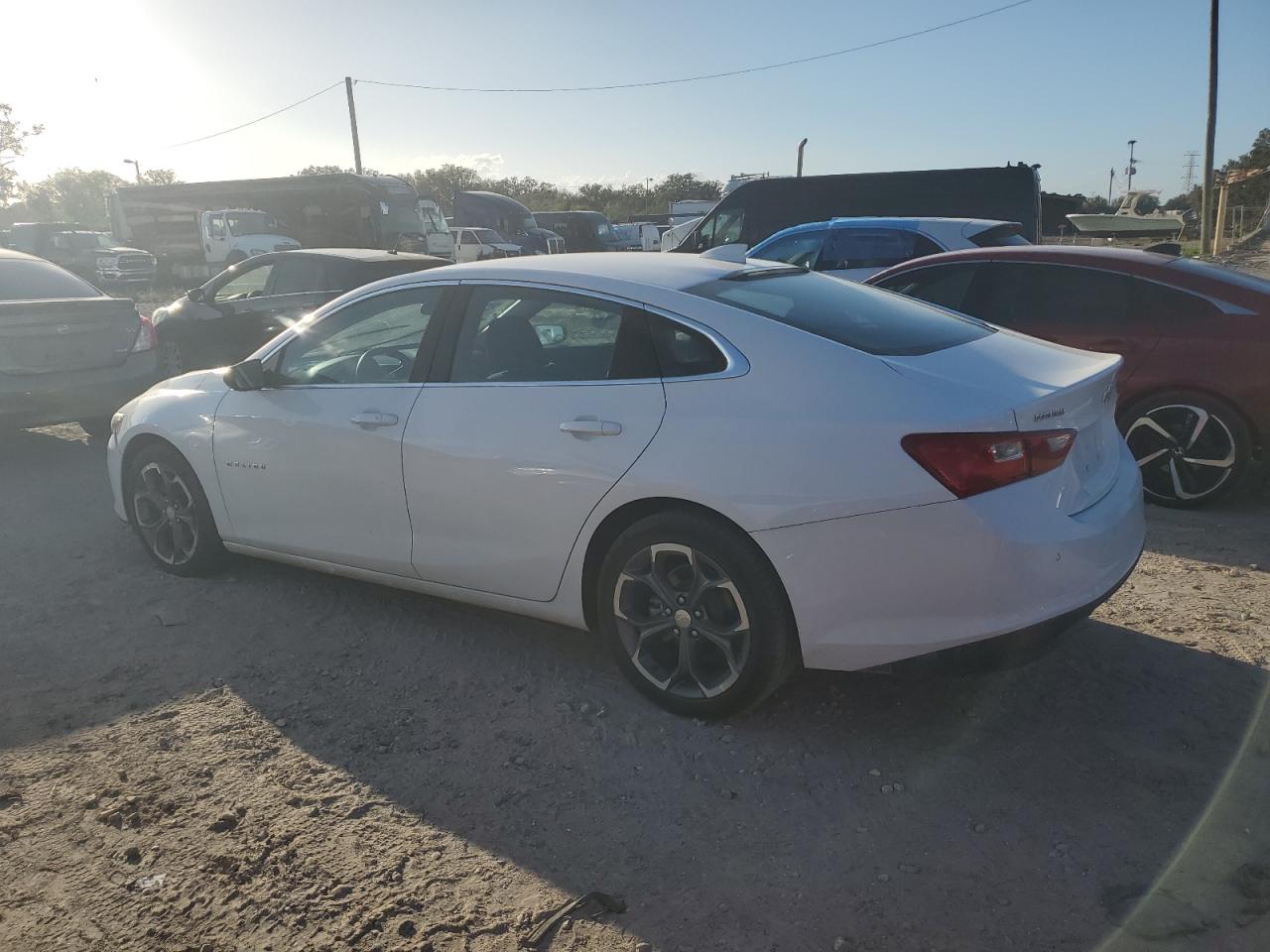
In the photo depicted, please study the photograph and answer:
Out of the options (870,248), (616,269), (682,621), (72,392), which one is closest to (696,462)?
(682,621)

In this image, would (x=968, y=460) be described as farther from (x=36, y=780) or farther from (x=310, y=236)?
(x=310, y=236)

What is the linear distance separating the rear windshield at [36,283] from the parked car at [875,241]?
661cm

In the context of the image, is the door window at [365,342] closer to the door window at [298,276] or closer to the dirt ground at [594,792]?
the dirt ground at [594,792]

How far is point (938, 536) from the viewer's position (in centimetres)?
277

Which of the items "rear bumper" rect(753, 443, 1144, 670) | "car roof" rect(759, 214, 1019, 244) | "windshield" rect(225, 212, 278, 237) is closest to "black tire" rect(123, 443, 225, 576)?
"rear bumper" rect(753, 443, 1144, 670)

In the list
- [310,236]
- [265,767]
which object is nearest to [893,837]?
[265,767]

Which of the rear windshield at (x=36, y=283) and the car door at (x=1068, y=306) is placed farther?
the rear windshield at (x=36, y=283)

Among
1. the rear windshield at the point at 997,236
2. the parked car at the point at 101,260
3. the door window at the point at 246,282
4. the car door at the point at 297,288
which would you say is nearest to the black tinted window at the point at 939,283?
the rear windshield at the point at 997,236

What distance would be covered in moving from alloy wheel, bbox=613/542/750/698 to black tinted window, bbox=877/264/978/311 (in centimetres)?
395

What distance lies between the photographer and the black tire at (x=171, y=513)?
15.6 ft

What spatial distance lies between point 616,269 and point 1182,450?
3713 mm

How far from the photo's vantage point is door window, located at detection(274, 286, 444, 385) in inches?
158

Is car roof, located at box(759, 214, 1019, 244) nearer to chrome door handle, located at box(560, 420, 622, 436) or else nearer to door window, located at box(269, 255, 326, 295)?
door window, located at box(269, 255, 326, 295)

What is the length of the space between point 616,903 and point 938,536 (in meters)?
1.34
